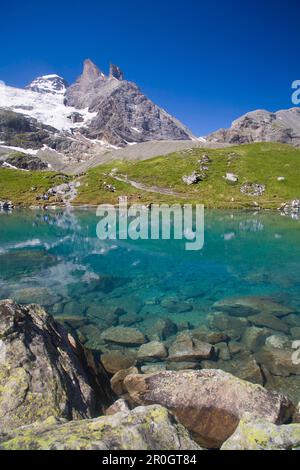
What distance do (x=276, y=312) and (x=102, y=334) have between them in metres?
15.2

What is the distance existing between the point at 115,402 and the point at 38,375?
3.17 m

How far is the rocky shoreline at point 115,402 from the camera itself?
736cm

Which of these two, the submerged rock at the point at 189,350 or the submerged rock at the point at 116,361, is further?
the submerged rock at the point at 189,350

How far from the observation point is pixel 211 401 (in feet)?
44.8

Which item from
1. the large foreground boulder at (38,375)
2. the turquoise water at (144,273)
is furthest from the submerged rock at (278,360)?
the large foreground boulder at (38,375)

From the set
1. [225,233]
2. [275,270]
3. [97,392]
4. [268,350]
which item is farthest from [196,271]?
[225,233]

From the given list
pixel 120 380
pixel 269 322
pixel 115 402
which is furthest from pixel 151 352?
pixel 269 322

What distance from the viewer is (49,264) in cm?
4722

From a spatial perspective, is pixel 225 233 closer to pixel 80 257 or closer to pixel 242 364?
pixel 80 257

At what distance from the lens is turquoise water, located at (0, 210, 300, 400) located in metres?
31.1

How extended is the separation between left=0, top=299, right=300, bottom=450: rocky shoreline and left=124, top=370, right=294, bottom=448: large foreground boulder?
0.04 metres

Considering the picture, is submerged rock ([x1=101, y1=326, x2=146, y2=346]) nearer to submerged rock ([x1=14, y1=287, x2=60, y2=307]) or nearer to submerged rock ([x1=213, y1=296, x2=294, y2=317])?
submerged rock ([x1=213, y1=296, x2=294, y2=317])

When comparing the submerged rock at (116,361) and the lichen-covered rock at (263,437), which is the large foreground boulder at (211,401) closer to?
the submerged rock at (116,361)

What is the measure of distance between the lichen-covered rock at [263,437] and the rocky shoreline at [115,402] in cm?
2
